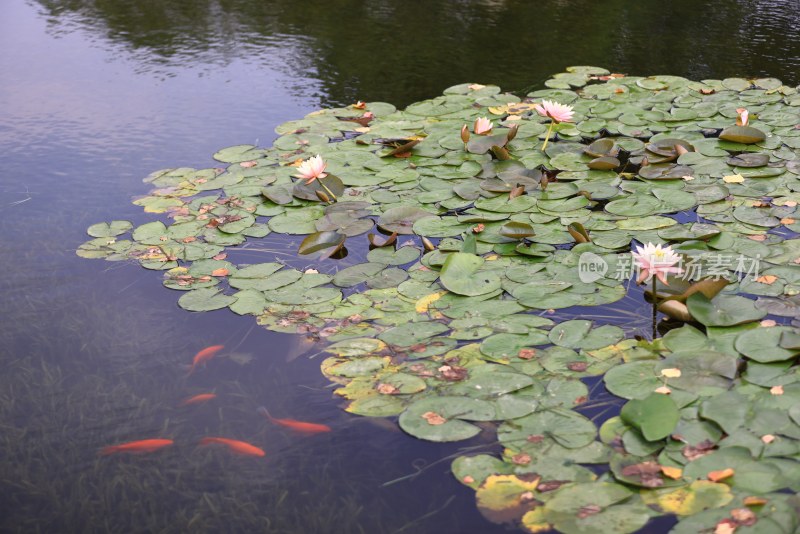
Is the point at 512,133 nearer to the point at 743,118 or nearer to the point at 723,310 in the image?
the point at 743,118

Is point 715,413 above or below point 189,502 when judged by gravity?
above

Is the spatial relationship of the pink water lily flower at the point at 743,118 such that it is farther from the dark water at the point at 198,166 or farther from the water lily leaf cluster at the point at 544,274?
the dark water at the point at 198,166

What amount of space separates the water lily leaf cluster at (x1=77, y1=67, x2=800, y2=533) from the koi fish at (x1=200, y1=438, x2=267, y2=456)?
0.30 meters

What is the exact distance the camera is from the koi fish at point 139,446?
2041mm

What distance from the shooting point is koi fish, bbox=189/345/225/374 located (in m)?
2.38

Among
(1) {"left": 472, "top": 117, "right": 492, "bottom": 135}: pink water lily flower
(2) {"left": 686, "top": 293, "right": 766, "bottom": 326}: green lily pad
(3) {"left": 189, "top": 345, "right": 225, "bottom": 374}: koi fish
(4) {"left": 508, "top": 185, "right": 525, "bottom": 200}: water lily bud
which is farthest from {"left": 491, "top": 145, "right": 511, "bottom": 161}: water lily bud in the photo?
(3) {"left": 189, "top": 345, "right": 225, "bottom": 374}: koi fish

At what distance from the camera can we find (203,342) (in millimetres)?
2479

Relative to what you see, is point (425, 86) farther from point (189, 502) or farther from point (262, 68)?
point (189, 502)

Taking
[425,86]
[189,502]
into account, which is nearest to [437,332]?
[189,502]

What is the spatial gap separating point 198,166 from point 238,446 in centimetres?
199

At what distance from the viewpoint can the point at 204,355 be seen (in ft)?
7.90

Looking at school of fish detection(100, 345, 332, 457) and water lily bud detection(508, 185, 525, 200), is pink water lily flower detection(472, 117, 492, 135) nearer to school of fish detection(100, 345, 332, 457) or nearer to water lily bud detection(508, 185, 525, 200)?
water lily bud detection(508, 185, 525, 200)

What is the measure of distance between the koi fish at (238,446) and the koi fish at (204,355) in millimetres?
336

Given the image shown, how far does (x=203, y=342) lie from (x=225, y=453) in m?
0.54
